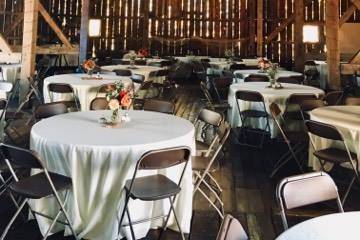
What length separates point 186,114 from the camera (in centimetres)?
783

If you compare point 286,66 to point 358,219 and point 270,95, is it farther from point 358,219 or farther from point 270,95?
point 358,219

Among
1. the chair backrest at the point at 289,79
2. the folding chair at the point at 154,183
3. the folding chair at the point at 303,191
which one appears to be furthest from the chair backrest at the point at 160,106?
the chair backrest at the point at 289,79

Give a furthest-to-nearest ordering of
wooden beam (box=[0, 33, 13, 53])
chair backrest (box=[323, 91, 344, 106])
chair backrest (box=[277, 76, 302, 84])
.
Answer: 1. wooden beam (box=[0, 33, 13, 53])
2. chair backrest (box=[277, 76, 302, 84])
3. chair backrest (box=[323, 91, 344, 106])

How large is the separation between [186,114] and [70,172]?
514 centimetres

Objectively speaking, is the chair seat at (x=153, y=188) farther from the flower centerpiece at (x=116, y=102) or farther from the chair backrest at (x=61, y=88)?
the chair backrest at (x=61, y=88)

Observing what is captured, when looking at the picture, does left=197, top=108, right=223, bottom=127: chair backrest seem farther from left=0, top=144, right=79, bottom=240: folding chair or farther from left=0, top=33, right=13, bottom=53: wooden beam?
left=0, top=33, right=13, bottom=53: wooden beam

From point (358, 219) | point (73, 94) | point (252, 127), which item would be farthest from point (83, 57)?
point (358, 219)

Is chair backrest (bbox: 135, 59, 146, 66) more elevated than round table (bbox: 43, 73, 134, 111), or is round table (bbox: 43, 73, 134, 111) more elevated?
chair backrest (bbox: 135, 59, 146, 66)

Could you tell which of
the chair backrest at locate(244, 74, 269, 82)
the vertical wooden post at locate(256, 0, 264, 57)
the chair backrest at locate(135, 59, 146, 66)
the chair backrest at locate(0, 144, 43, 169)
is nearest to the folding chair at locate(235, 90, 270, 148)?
the chair backrest at locate(244, 74, 269, 82)

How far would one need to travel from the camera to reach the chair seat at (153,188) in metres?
2.58

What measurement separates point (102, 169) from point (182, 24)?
12.3 metres

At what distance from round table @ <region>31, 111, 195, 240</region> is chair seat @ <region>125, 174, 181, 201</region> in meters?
0.08

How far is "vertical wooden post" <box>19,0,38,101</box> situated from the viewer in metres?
7.98

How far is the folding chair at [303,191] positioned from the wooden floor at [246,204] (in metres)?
1.11
